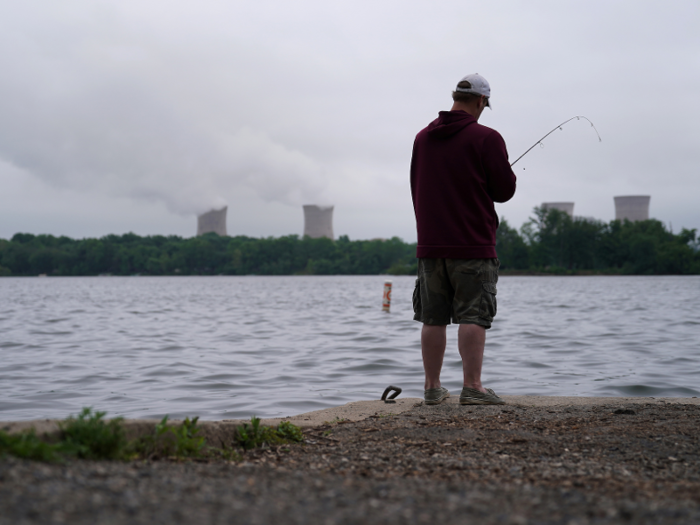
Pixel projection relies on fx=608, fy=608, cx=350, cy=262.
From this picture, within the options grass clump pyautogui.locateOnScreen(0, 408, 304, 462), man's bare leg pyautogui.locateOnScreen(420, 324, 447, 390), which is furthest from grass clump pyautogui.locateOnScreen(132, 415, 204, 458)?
man's bare leg pyautogui.locateOnScreen(420, 324, 447, 390)

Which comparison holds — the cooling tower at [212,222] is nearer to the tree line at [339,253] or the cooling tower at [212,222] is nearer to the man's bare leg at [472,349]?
the tree line at [339,253]

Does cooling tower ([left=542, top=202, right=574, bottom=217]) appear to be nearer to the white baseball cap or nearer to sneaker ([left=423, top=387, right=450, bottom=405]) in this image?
the white baseball cap

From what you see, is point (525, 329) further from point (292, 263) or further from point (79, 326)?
point (292, 263)

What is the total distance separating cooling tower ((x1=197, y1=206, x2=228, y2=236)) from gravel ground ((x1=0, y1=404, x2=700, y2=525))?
7392 cm

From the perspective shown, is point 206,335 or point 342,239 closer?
point 206,335

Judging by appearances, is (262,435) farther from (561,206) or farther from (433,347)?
(561,206)

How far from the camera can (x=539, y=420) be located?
3391 mm

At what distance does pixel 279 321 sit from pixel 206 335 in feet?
10.2

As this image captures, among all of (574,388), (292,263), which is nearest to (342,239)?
(292,263)

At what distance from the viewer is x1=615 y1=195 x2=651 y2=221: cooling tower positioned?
252ft

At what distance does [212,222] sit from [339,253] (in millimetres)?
27364

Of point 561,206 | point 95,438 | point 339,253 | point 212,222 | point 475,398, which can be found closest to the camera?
point 95,438

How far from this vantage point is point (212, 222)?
75750 mm

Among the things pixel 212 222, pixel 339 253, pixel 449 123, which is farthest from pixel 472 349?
pixel 339 253
